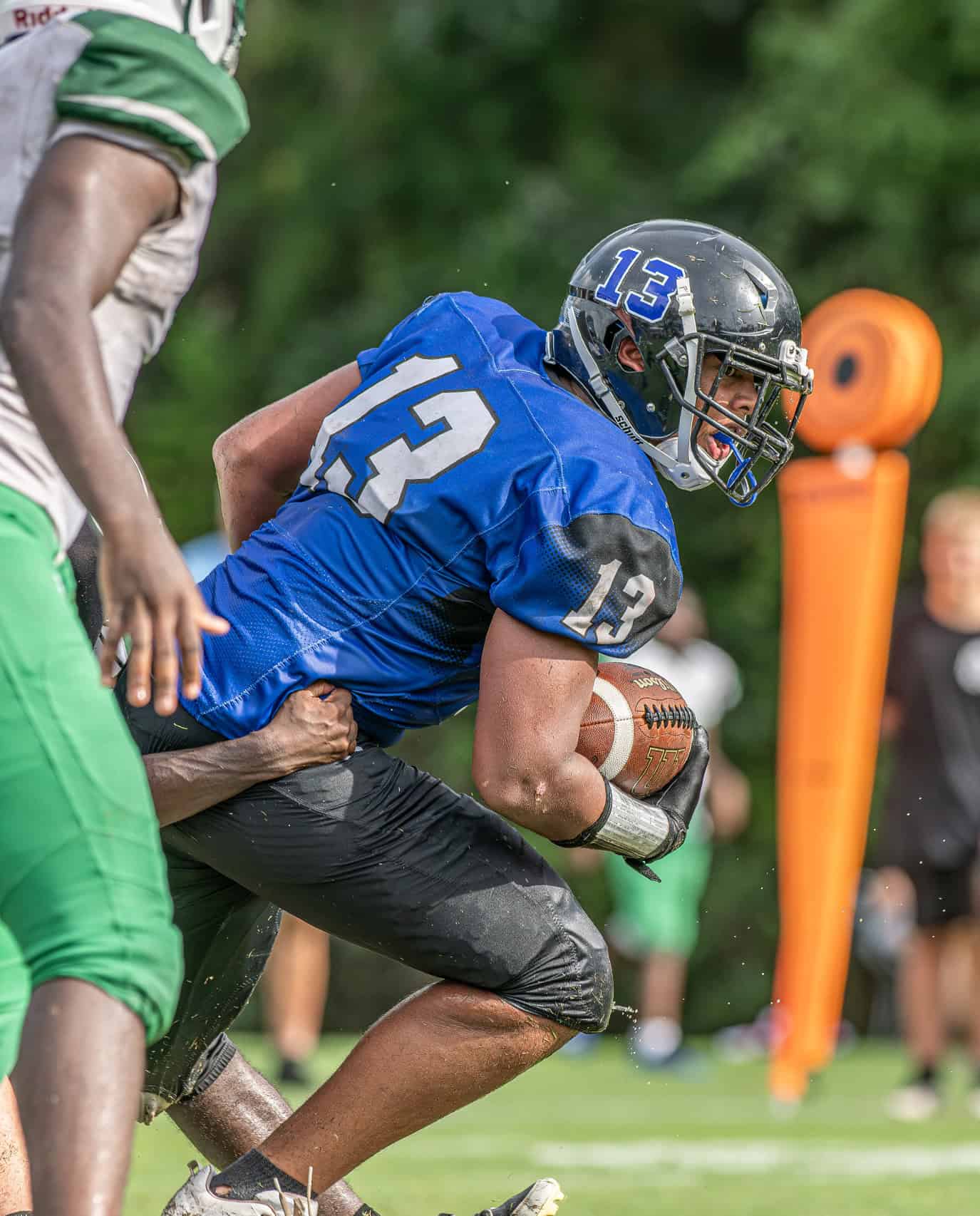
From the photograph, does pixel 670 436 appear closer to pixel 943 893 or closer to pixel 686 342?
pixel 686 342

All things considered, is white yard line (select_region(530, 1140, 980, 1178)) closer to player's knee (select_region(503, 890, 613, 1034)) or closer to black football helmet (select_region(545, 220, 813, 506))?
player's knee (select_region(503, 890, 613, 1034))

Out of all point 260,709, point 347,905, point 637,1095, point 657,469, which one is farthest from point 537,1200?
point 637,1095

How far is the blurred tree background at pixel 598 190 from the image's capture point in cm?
1320

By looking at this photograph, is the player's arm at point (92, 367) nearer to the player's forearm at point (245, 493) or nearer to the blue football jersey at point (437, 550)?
the blue football jersey at point (437, 550)

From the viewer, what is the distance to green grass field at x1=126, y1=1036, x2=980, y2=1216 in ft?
15.8

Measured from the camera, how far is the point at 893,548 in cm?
769

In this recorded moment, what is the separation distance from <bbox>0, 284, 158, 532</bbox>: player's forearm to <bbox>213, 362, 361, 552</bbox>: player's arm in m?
1.31

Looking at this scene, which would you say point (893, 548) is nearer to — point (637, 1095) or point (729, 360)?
point (637, 1095)

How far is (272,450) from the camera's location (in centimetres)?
355

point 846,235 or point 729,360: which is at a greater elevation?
point 729,360

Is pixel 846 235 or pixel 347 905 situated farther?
pixel 846 235

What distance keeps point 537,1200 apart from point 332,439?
1.38m

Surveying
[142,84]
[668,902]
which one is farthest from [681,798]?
[668,902]

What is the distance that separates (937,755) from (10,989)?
5.98 meters
